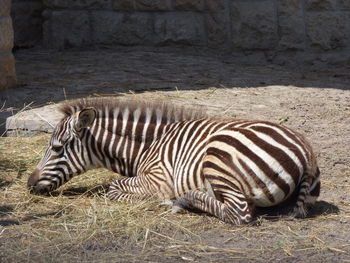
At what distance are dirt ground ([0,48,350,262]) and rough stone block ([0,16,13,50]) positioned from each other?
0.59 m

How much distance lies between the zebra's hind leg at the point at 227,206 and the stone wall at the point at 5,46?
4.30 metres

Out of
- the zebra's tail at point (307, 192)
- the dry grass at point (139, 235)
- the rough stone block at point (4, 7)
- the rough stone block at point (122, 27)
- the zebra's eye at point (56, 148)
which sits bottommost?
the dry grass at point (139, 235)

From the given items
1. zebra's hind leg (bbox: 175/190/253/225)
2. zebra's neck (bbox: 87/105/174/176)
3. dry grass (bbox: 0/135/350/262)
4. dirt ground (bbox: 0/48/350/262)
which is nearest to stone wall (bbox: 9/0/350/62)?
dirt ground (bbox: 0/48/350/262)

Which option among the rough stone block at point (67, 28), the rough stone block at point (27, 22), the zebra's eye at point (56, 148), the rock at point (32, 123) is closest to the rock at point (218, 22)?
the rough stone block at point (67, 28)

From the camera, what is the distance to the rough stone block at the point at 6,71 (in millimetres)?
9156

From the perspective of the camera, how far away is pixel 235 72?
34.1ft

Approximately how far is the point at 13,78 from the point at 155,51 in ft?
8.91

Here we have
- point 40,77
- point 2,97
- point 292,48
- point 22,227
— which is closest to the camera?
point 22,227

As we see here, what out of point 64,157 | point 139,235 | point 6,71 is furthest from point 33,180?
point 6,71

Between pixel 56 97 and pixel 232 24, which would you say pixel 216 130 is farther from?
pixel 232 24

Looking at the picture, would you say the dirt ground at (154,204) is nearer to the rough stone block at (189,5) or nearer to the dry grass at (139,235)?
the dry grass at (139,235)

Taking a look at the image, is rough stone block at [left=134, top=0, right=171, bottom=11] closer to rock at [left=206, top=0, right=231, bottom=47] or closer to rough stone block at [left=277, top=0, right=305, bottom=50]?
rock at [left=206, top=0, right=231, bottom=47]

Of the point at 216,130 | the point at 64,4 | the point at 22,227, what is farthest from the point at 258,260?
the point at 64,4

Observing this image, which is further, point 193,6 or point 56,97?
point 193,6
